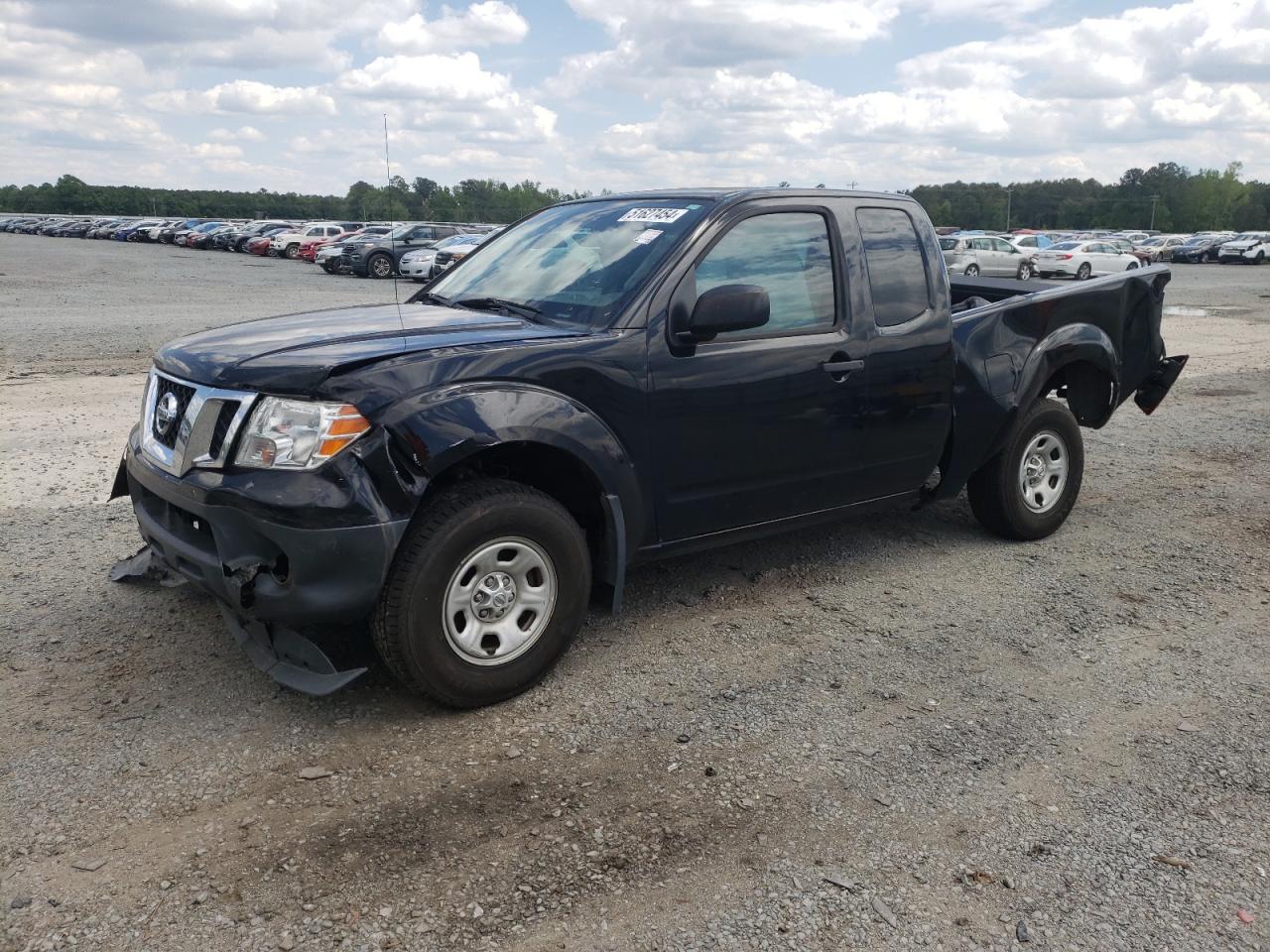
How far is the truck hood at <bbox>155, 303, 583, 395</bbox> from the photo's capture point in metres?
3.51

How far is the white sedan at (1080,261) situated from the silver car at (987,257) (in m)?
1.03

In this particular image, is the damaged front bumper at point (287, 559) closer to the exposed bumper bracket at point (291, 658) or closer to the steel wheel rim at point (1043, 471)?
the exposed bumper bracket at point (291, 658)

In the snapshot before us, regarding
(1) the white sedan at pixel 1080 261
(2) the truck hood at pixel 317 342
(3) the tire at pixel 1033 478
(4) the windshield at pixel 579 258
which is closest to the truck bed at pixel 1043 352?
(3) the tire at pixel 1033 478

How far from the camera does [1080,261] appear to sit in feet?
116

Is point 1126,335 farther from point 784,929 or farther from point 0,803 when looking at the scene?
point 0,803

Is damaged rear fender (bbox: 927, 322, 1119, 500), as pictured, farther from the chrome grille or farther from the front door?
the chrome grille

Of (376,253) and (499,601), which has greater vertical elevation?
(376,253)

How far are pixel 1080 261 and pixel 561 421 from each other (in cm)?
3587

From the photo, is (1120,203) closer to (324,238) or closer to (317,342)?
(324,238)

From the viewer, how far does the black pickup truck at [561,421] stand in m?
3.46

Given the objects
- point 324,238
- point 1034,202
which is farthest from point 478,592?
point 1034,202

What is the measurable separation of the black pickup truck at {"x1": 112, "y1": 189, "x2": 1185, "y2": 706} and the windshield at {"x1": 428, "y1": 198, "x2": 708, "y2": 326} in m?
0.02

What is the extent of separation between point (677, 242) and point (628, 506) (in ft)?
3.64

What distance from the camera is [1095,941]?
269cm
